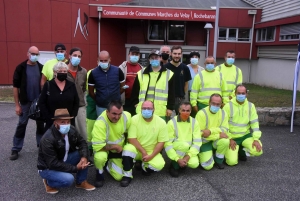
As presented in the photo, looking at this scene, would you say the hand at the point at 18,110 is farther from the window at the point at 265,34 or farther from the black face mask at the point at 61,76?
the window at the point at 265,34

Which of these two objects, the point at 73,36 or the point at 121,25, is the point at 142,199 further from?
the point at 121,25

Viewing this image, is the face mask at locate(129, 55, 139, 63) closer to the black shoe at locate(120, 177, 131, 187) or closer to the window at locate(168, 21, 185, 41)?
the black shoe at locate(120, 177, 131, 187)

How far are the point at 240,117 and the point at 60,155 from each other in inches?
128

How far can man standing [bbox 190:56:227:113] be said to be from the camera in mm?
5355

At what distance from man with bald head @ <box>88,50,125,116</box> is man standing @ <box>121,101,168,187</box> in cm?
70

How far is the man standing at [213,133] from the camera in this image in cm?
478

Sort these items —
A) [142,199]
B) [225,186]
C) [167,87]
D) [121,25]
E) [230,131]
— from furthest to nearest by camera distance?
1. [121,25]
2. [230,131]
3. [167,87]
4. [225,186]
5. [142,199]

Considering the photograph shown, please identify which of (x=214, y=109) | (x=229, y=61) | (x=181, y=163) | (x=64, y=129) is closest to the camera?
(x=64, y=129)

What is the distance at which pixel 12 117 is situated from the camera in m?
8.21

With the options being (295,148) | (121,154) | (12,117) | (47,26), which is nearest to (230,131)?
(295,148)

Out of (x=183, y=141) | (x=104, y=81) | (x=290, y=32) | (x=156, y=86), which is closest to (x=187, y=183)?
(x=183, y=141)

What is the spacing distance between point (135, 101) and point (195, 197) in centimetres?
195

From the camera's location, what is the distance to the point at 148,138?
4.38m

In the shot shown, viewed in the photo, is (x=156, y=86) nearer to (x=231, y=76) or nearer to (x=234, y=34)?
(x=231, y=76)
